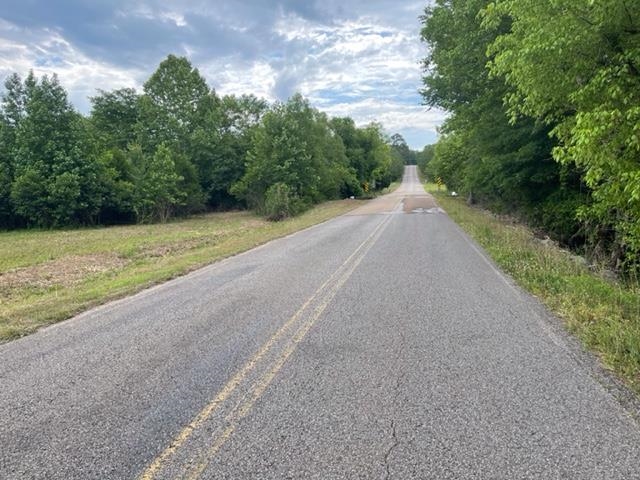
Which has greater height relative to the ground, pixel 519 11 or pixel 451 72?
pixel 451 72

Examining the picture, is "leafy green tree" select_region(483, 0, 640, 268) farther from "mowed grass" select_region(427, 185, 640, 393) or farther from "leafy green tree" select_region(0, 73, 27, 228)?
"leafy green tree" select_region(0, 73, 27, 228)

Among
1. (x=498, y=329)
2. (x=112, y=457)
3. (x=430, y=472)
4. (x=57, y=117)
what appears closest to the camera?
(x=430, y=472)

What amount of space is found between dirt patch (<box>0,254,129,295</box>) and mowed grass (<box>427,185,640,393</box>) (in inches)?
411

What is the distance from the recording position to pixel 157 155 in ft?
120

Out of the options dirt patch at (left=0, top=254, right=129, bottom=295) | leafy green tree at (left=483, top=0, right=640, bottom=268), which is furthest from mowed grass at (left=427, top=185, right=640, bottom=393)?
dirt patch at (left=0, top=254, right=129, bottom=295)

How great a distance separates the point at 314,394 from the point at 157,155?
36178 mm

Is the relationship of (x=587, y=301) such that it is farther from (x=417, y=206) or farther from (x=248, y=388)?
(x=417, y=206)

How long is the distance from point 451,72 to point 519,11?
9.40m

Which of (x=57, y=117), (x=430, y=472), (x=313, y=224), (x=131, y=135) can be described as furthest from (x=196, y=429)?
(x=131, y=135)

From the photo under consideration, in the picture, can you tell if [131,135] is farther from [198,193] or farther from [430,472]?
[430,472]

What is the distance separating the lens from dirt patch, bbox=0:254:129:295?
10861 millimetres

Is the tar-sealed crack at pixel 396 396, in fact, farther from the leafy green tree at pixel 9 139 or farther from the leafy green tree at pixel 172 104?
the leafy green tree at pixel 172 104

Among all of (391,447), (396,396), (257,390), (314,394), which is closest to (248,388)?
(257,390)

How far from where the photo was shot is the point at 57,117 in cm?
3356
